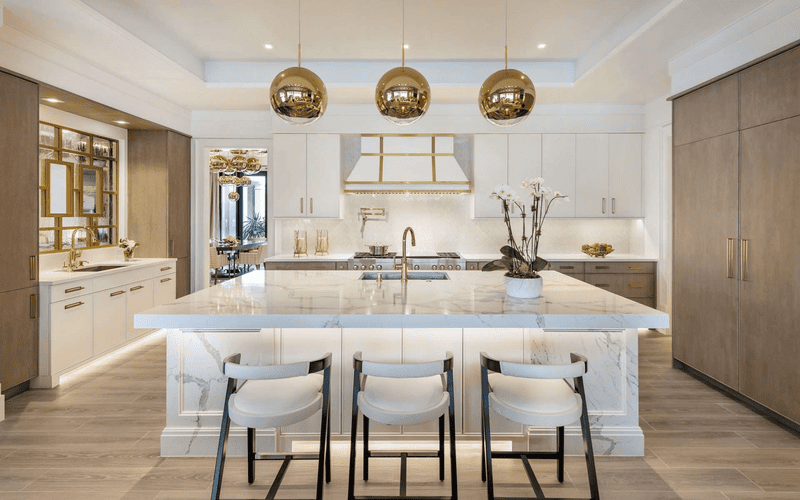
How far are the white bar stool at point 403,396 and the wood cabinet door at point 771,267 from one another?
2.26 meters

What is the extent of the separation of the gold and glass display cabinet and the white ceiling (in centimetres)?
80

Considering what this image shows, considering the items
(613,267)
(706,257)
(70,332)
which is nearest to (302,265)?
(70,332)

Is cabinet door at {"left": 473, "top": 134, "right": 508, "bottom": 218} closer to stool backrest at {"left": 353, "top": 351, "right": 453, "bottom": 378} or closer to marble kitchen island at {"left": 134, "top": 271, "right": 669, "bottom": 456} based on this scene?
marble kitchen island at {"left": 134, "top": 271, "right": 669, "bottom": 456}

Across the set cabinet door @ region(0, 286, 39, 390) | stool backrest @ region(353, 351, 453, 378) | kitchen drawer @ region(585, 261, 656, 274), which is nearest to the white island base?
stool backrest @ region(353, 351, 453, 378)

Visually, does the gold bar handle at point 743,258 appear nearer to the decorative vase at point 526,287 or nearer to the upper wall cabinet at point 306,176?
the decorative vase at point 526,287

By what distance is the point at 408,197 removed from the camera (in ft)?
20.0

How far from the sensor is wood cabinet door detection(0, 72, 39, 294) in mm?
3371

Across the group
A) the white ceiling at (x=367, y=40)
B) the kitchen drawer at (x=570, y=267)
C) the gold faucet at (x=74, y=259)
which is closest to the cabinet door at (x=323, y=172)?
the white ceiling at (x=367, y=40)

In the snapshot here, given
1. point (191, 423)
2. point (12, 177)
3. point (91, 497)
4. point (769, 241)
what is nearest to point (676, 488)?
point (769, 241)

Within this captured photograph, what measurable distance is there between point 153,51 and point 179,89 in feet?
3.54

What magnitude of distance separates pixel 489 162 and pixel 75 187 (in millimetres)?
4309

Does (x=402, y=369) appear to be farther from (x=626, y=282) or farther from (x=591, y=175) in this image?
(x=591, y=175)

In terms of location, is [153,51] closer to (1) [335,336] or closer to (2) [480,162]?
(1) [335,336]

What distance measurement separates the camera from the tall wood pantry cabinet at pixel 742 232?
9.64ft
